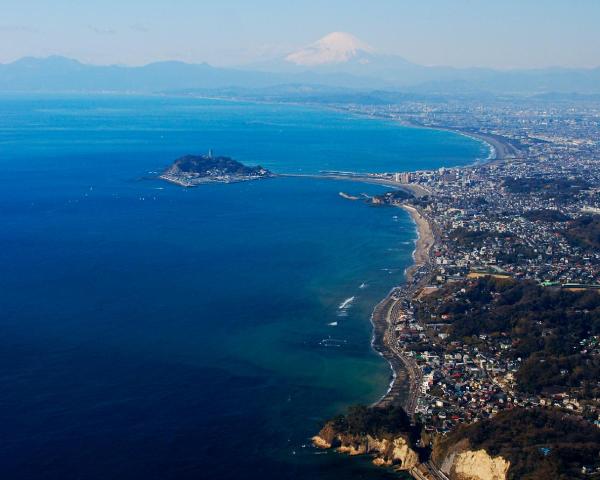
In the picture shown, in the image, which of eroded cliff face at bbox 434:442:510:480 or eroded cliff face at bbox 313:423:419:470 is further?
eroded cliff face at bbox 313:423:419:470

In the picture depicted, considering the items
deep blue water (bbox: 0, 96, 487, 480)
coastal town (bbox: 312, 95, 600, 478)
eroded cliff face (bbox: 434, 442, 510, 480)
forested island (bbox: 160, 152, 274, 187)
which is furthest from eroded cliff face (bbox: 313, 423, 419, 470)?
forested island (bbox: 160, 152, 274, 187)

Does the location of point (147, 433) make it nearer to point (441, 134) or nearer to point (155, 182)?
point (155, 182)

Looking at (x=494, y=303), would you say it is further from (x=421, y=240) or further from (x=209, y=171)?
(x=209, y=171)

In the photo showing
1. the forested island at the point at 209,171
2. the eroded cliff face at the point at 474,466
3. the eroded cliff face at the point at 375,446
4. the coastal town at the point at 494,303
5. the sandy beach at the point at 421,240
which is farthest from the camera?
the forested island at the point at 209,171

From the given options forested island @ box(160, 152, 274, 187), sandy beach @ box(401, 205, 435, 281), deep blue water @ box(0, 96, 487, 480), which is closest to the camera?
deep blue water @ box(0, 96, 487, 480)

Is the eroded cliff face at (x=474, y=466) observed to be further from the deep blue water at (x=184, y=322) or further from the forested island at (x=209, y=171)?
the forested island at (x=209, y=171)

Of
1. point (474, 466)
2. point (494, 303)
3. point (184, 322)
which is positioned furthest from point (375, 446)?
point (494, 303)

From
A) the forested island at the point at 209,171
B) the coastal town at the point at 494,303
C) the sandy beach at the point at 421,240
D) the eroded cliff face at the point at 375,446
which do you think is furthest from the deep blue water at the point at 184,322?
the forested island at the point at 209,171

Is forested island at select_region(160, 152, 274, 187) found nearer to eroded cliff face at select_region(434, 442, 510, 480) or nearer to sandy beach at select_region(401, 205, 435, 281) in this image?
sandy beach at select_region(401, 205, 435, 281)
